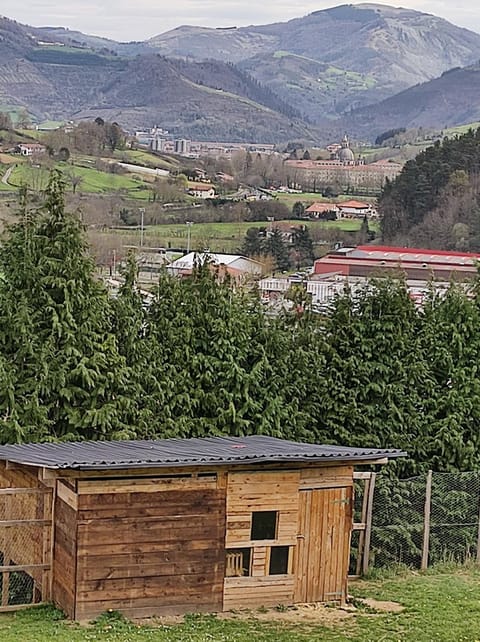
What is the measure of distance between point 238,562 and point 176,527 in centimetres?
99

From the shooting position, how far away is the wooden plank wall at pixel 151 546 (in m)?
12.5

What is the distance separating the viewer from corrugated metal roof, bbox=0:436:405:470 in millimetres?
12406

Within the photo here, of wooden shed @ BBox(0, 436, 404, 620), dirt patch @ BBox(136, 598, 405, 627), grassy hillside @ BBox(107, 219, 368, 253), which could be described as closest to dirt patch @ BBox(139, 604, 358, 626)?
dirt patch @ BBox(136, 598, 405, 627)

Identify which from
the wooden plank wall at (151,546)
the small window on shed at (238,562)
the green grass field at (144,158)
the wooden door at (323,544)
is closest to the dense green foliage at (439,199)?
the green grass field at (144,158)

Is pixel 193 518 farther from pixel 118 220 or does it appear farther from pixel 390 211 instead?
pixel 390 211

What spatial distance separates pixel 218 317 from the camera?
59.4ft

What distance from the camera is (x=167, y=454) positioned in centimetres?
1325

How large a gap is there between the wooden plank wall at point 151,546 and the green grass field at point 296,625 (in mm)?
247

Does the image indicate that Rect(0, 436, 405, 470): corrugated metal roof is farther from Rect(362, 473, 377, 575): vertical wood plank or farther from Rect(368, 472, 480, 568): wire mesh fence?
Rect(368, 472, 480, 568): wire mesh fence

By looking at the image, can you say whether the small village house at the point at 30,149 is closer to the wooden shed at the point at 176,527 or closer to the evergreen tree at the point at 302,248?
the evergreen tree at the point at 302,248

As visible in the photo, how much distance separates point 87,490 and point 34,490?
105 centimetres

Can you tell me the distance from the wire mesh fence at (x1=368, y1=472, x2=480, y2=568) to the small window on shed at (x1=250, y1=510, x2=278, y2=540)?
2.93 m

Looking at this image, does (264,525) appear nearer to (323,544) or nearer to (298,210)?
(323,544)

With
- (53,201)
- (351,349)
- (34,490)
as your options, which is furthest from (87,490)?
(351,349)
